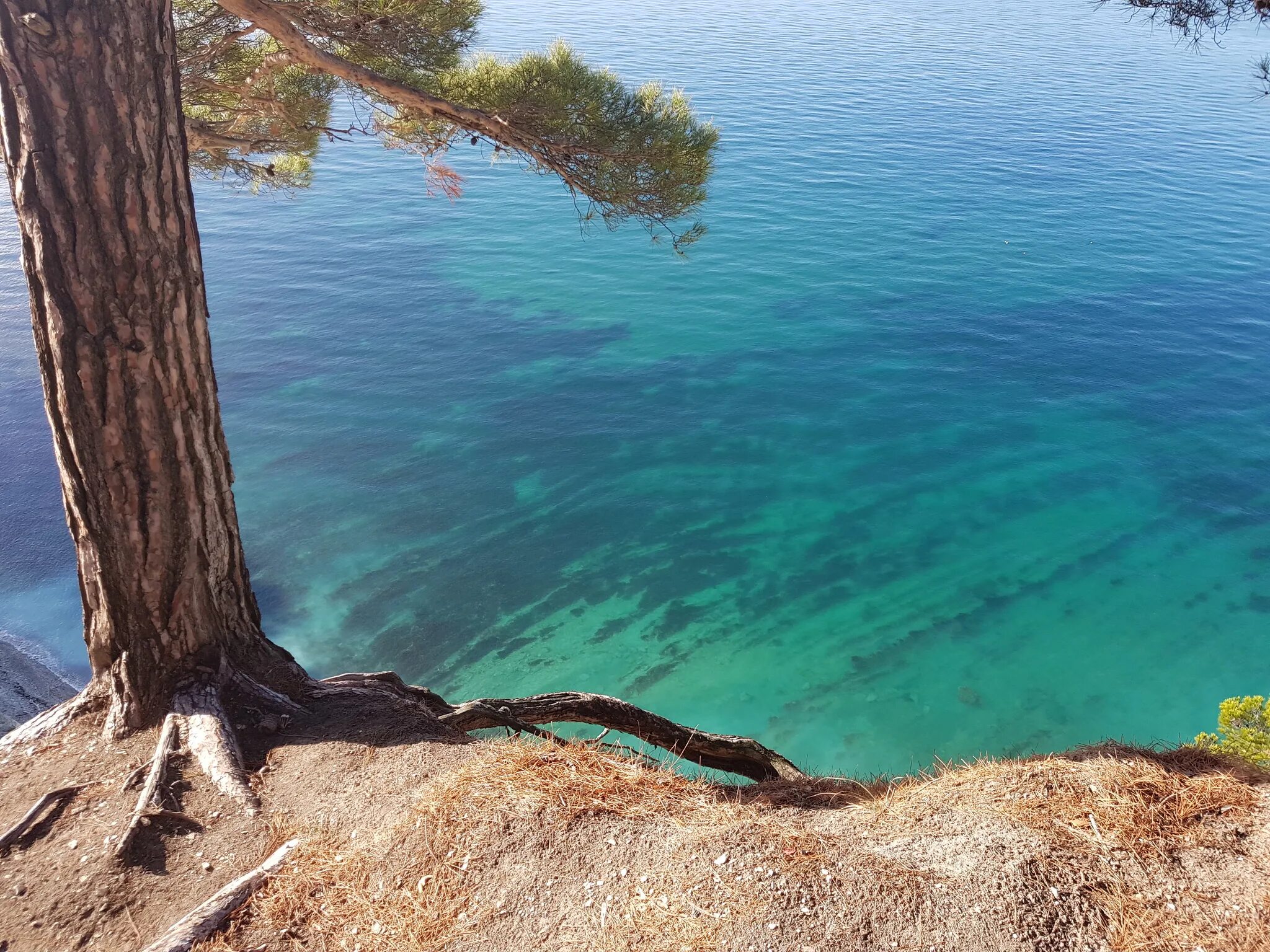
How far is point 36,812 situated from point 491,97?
514 centimetres

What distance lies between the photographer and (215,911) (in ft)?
9.54

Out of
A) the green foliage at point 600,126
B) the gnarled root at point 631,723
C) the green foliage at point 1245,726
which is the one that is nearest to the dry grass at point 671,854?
the gnarled root at point 631,723

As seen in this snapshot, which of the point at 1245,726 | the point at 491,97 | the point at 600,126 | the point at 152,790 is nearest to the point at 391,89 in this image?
the point at 491,97

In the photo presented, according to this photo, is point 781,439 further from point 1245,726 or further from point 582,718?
point 582,718

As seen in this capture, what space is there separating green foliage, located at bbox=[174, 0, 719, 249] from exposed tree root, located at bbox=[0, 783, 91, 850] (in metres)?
4.40

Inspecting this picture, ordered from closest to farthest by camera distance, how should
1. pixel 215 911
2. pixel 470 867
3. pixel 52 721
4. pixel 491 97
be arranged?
pixel 215 911
pixel 470 867
pixel 52 721
pixel 491 97

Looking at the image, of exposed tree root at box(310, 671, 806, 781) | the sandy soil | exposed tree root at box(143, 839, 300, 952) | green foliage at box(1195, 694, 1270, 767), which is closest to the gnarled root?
exposed tree root at box(310, 671, 806, 781)

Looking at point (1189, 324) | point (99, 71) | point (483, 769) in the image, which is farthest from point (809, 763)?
point (1189, 324)

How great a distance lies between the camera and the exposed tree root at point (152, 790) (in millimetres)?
3164

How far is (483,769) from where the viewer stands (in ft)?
11.7

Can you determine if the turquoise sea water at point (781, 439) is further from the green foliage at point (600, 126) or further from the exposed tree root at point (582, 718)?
the green foliage at point (600, 126)

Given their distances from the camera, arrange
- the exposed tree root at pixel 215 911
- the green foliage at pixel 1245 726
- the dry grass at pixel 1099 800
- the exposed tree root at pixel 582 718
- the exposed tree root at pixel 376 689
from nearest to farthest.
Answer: the exposed tree root at pixel 215 911, the dry grass at pixel 1099 800, the exposed tree root at pixel 376 689, the exposed tree root at pixel 582 718, the green foliage at pixel 1245 726

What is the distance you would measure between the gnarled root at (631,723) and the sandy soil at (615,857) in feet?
3.60

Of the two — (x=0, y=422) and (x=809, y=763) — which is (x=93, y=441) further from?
(x=0, y=422)
